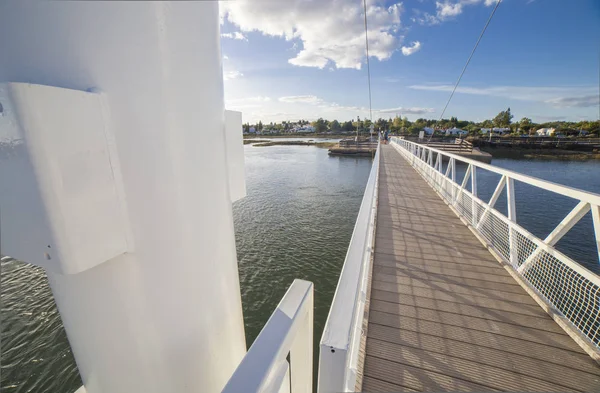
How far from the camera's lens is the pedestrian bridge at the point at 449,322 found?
107cm

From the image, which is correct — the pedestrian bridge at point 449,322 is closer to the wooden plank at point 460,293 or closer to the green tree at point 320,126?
the wooden plank at point 460,293

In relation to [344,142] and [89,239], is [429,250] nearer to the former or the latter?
[89,239]

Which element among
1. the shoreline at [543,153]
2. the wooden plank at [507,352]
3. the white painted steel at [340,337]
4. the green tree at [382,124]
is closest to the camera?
the white painted steel at [340,337]

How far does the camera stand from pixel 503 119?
86.1 m

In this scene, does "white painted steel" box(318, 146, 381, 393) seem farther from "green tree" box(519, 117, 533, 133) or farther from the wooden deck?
"green tree" box(519, 117, 533, 133)

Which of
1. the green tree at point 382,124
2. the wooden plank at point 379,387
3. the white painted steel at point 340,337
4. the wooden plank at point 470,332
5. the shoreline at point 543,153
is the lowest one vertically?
the shoreline at point 543,153

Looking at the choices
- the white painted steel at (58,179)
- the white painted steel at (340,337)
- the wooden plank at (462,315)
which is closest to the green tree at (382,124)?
the wooden plank at (462,315)

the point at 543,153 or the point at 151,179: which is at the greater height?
the point at 151,179

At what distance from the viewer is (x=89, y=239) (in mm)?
715

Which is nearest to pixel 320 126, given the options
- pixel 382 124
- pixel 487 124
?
pixel 382 124

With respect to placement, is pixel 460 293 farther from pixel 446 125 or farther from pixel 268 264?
pixel 446 125

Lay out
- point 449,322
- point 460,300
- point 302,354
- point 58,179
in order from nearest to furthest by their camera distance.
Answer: point 58,179 < point 302,354 < point 449,322 < point 460,300

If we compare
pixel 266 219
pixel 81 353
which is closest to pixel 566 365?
pixel 81 353

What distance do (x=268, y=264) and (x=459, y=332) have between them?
6.11 metres
